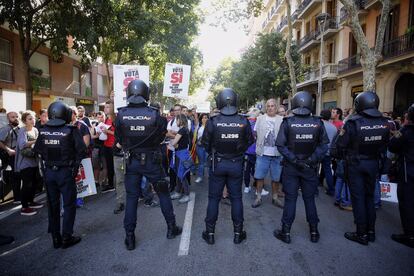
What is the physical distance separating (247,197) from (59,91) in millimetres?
16625

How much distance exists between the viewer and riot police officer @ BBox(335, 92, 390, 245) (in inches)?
155

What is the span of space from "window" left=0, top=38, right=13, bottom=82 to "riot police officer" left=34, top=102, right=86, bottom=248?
12.3 meters

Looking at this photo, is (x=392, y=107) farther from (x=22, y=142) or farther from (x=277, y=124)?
(x=22, y=142)

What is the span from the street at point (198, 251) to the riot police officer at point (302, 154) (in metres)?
0.37

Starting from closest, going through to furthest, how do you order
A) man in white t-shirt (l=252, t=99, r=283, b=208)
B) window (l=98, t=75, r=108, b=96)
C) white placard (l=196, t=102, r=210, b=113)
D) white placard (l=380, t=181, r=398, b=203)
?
white placard (l=380, t=181, r=398, b=203)
man in white t-shirt (l=252, t=99, r=283, b=208)
white placard (l=196, t=102, r=210, b=113)
window (l=98, t=75, r=108, b=96)

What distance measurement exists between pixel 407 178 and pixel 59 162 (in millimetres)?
4502

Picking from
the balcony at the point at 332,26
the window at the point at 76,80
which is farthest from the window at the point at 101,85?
the balcony at the point at 332,26

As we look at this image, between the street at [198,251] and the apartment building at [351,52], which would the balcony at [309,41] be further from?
the street at [198,251]

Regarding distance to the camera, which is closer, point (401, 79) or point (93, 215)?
point (93, 215)

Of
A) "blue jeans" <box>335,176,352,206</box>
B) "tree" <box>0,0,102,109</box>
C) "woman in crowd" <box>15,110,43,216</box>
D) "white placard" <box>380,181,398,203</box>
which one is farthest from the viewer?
"tree" <box>0,0,102,109</box>

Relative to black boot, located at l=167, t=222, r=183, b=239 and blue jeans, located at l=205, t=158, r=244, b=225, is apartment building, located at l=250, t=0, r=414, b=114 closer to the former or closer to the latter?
blue jeans, located at l=205, t=158, r=244, b=225

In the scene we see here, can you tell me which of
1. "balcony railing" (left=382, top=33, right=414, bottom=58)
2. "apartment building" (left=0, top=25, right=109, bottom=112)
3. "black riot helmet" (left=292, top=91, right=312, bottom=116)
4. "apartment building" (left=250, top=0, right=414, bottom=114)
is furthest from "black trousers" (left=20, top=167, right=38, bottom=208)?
"balcony railing" (left=382, top=33, right=414, bottom=58)

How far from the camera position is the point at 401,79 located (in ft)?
53.3

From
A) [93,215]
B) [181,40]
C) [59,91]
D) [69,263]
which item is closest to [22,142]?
[93,215]
